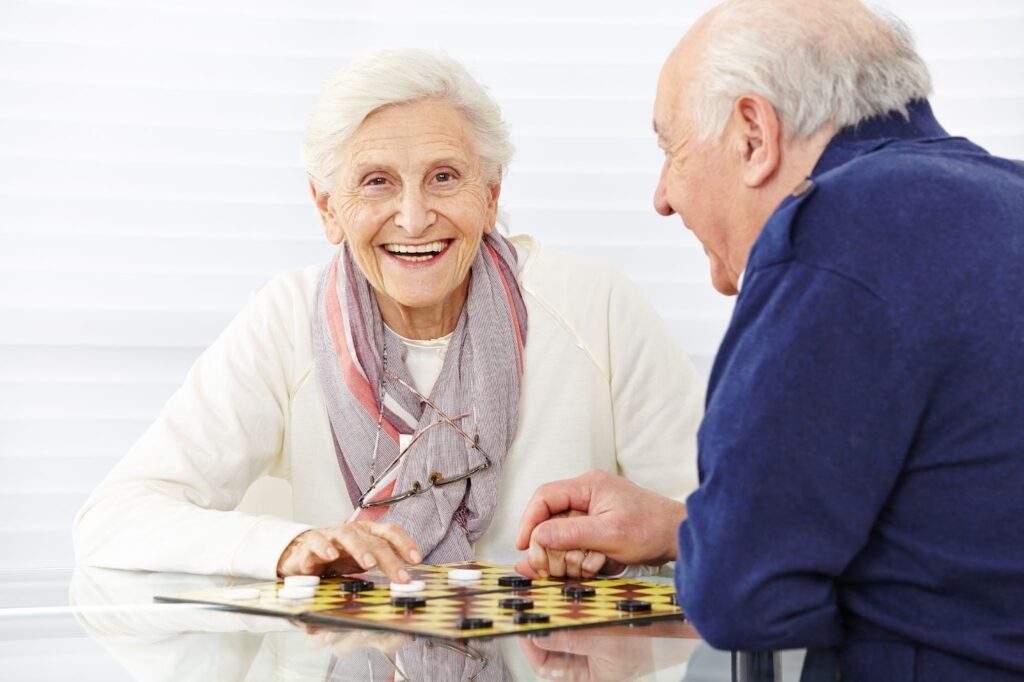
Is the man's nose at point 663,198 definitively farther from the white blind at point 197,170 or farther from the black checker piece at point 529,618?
the white blind at point 197,170

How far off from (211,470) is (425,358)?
1.45 ft

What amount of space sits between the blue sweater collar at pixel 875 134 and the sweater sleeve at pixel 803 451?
21cm

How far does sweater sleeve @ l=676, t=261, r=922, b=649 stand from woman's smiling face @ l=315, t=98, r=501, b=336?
1.29 meters

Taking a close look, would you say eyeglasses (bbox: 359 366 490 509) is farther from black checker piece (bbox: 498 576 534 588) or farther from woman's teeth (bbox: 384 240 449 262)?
black checker piece (bbox: 498 576 534 588)

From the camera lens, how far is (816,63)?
1283 millimetres

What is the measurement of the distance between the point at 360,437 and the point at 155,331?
3.65 feet

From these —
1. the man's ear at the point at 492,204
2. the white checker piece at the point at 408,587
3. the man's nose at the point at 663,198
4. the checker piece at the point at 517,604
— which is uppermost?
the man's nose at the point at 663,198

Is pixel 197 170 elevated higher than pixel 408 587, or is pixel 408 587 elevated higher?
pixel 197 170

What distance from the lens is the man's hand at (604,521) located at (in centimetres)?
176

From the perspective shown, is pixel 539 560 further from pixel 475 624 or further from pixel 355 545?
pixel 475 624

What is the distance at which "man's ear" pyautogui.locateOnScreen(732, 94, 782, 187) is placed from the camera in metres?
1.30

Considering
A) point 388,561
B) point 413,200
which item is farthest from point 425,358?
point 388,561

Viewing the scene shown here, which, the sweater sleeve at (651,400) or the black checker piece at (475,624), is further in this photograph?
the sweater sleeve at (651,400)

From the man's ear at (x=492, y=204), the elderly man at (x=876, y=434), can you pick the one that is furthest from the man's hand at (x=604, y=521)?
the man's ear at (x=492, y=204)
